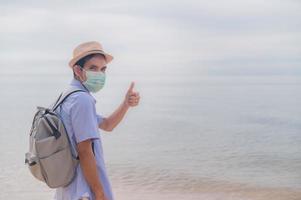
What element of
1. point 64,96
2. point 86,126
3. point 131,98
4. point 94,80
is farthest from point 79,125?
point 131,98

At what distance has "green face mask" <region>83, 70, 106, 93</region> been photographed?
3.12 m

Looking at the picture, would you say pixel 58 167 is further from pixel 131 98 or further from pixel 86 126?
pixel 131 98

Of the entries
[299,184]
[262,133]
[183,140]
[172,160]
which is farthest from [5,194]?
[262,133]

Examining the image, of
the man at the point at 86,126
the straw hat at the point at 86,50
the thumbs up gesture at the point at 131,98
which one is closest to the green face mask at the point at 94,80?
the man at the point at 86,126

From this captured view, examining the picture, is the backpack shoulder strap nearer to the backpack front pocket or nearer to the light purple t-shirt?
the light purple t-shirt

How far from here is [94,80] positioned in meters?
3.14

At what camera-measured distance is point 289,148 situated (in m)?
13.1

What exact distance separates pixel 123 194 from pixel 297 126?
1078 centimetres

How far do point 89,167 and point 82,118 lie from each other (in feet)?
0.90

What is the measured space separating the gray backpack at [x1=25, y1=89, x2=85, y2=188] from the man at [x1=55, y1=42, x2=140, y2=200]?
45 mm

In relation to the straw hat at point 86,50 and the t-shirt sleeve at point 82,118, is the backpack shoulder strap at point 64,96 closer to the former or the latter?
the t-shirt sleeve at point 82,118

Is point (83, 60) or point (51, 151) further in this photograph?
point (83, 60)

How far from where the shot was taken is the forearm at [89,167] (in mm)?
2939

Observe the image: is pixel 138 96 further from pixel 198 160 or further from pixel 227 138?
pixel 227 138
